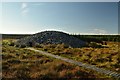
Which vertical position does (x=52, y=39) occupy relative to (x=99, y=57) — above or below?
above

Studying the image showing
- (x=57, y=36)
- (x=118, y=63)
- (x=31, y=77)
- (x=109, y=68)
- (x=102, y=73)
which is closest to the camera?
(x=31, y=77)

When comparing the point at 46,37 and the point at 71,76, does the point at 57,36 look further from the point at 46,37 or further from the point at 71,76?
the point at 71,76

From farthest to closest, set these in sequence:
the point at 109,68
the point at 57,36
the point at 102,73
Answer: the point at 57,36 → the point at 109,68 → the point at 102,73

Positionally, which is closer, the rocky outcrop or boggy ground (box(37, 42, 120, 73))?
boggy ground (box(37, 42, 120, 73))

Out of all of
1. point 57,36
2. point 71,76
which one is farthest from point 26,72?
point 57,36

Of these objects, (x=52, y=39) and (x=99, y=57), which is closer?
(x=99, y=57)

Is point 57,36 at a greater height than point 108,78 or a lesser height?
greater

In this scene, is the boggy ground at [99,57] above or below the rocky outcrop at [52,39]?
below

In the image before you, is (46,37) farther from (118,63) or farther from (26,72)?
(26,72)

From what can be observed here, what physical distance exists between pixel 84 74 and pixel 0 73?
6.22 meters

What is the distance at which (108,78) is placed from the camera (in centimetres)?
1650

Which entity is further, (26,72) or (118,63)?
(118,63)

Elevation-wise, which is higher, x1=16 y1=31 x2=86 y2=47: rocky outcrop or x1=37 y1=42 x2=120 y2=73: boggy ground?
x1=16 y1=31 x2=86 y2=47: rocky outcrop

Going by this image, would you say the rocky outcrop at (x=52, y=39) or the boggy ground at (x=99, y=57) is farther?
the rocky outcrop at (x=52, y=39)
